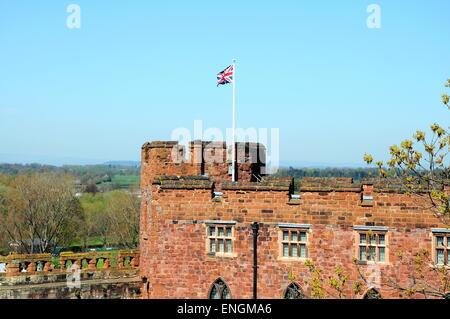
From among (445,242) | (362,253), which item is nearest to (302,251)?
(362,253)

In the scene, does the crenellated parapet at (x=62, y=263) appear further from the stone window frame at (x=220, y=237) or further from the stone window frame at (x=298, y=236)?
the stone window frame at (x=298, y=236)

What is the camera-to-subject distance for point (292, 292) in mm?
19328

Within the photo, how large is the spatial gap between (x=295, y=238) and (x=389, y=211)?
3112 mm

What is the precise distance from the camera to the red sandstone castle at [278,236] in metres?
18.5

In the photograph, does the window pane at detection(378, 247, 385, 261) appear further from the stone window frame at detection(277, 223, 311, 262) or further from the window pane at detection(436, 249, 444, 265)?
the stone window frame at detection(277, 223, 311, 262)

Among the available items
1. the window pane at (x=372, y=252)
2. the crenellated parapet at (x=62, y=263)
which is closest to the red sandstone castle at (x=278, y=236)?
the window pane at (x=372, y=252)

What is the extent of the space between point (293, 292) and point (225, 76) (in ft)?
30.5

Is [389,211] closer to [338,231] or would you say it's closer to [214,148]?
[338,231]

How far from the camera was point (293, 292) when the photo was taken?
19.3m

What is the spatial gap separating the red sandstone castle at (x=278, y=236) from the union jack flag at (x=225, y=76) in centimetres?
469

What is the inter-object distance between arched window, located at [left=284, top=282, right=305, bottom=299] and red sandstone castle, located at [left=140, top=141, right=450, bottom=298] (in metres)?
0.03
